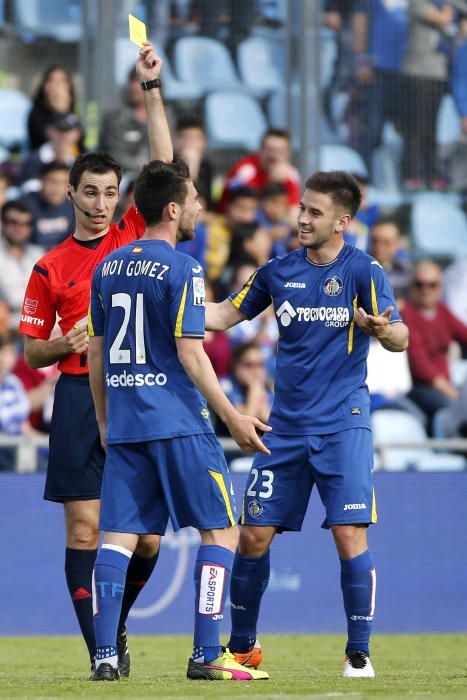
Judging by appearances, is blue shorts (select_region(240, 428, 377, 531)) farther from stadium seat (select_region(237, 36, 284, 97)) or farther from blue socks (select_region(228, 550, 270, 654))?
stadium seat (select_region(237, 36, 284, 97))

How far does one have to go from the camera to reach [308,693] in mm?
5109

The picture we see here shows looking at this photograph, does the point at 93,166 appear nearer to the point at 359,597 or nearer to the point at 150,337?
the point at 150,337

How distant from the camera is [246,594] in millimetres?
6402

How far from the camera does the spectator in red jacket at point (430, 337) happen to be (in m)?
12.0

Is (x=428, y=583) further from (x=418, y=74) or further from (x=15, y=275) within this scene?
(x=418, y=74)

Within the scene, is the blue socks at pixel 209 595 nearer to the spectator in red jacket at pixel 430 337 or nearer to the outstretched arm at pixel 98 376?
the outstretched arm at pixel 98 376

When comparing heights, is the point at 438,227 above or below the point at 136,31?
below

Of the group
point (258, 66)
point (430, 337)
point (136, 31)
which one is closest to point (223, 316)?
point (136, 31)

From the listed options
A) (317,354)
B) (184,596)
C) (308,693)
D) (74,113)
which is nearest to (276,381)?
(317,354)

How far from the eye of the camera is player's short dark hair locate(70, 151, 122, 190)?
Result: 247 inches

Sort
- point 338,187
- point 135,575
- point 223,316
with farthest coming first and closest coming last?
point 223,316
point 338,187
point 135,575

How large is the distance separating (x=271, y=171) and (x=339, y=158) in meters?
0.79

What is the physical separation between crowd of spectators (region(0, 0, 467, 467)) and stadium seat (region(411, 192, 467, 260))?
127 millimetres

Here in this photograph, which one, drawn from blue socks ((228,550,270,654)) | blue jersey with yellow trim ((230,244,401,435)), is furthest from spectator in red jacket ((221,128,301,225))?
blue socks ((228,550,270,654))
